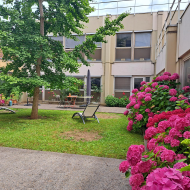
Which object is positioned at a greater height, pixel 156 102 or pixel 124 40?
pixel 124 40

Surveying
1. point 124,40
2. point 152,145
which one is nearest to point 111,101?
point 124,40

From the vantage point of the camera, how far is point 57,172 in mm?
2648

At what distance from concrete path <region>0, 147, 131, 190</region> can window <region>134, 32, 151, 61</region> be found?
11.9 m

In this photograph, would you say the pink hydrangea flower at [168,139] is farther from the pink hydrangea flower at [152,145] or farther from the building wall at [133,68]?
the building wall at [133,68]

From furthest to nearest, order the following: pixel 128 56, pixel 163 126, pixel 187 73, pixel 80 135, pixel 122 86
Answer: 1. pixel 122 86
2. pixel 128 56
3. pixel 80 135
4. pixel 187 73
5. pixel 163 126

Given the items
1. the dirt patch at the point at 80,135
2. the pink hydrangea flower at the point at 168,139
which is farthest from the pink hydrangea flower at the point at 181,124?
the dirt patch at the point at 80,135

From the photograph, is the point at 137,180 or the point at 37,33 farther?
the point at 37,33

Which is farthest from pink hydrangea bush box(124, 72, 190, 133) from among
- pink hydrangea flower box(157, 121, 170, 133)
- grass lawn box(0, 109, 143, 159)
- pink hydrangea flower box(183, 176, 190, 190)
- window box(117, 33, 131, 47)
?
window box(117, 33, 131, 47)

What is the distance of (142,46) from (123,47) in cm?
142

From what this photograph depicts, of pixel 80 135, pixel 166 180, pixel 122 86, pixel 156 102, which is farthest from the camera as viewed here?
pixel 122 86

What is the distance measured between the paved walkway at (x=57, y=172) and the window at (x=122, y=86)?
11240 millimetres

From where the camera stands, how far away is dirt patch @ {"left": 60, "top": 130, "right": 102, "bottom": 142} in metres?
4.74

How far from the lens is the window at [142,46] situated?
539 inches

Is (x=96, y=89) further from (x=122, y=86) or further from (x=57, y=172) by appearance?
(x=57, y=172)
